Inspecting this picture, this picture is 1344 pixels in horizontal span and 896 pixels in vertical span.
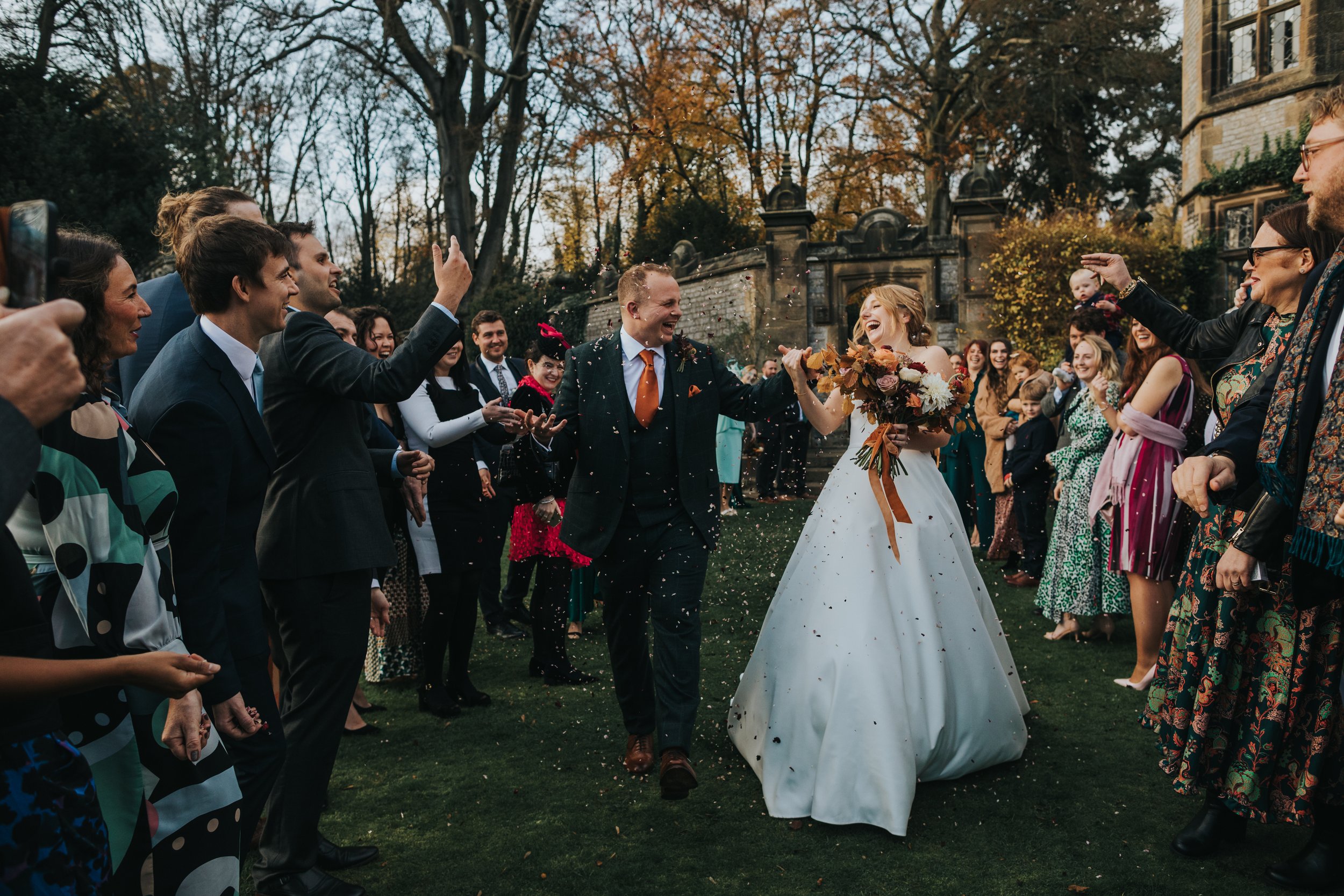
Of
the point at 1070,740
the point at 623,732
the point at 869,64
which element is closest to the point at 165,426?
the point at 623,732

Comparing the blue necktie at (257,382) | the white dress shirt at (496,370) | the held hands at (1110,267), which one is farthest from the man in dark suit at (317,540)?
the white dress shirt at (496,370)

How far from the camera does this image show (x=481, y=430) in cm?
630

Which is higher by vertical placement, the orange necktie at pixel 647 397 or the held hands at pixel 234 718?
the orange necktie at pixel 647 397

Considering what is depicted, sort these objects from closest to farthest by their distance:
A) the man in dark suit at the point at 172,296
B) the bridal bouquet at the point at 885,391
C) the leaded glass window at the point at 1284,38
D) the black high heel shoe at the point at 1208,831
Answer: the man in dark suit at the point at 172,296 → the black high heel shoe at the point at 1208,831 → the bridal bouquet at the point at 885,391 → the leaded glass window at the point at 1284,38

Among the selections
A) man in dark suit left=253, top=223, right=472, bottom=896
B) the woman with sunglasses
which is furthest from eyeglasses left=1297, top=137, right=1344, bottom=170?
man in dark suit left=253, top=223, right=472, bottom=896

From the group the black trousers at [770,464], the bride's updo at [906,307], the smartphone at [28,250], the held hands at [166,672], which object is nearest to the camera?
the smartphone at [28,250]

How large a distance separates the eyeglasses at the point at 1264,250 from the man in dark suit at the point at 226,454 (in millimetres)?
3515

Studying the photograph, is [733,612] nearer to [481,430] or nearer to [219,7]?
[481,430]

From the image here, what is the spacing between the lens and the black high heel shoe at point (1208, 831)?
3.50m

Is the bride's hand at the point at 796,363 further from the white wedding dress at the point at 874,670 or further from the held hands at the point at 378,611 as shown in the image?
the held hands at the point at 378,611

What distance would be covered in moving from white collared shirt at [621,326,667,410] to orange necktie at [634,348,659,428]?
2cm

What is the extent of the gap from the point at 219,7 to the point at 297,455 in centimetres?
1992

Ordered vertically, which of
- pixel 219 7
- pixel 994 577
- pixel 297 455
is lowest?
pixel 994 577

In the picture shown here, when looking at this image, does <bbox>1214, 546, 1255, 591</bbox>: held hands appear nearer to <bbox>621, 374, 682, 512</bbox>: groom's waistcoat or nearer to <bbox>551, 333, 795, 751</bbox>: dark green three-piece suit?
<bbox>551, 333, 795, 751</bbox>: dark green three-piece suit
